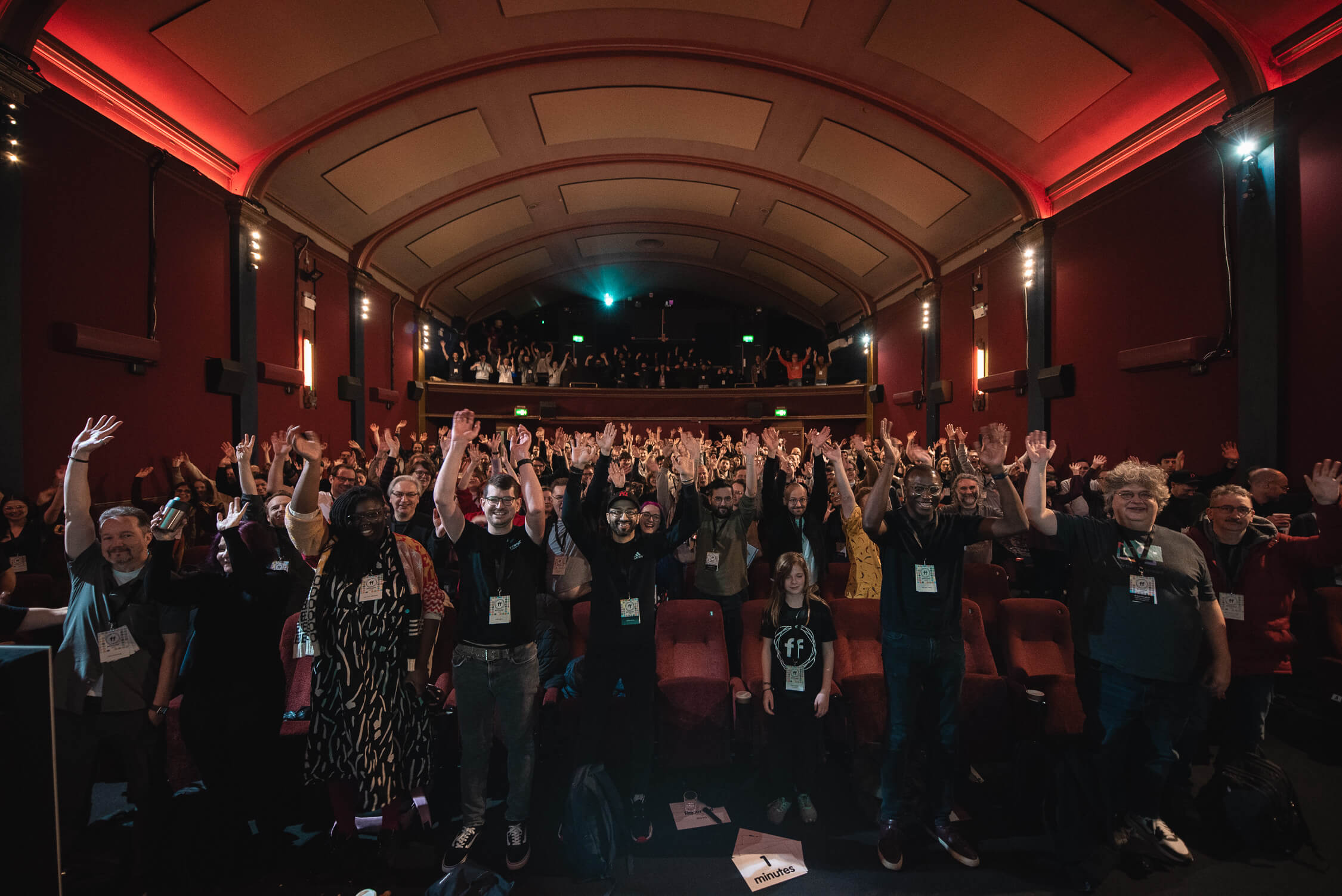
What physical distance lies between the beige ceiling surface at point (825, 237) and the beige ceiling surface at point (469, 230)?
A: 15.9 feet

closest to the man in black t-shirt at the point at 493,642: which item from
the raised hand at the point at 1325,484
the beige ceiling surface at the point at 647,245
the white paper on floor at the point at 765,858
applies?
the white paper on floor at the point at 765,858

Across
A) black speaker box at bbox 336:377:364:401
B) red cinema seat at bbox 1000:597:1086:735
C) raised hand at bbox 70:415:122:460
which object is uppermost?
black speaker box at bbox 336:377:364:401

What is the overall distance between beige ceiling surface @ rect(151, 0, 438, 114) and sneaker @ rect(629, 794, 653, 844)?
7.14 metres

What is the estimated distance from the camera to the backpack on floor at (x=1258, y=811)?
2.33 m

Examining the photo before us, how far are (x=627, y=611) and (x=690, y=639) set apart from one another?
83cm

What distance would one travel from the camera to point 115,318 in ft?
17.2

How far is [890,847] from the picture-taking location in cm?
233

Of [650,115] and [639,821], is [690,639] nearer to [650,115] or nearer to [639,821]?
[639,821]

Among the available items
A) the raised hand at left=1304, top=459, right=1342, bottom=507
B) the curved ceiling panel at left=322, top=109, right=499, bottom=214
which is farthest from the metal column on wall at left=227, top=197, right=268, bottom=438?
the raised hand at left=1304, top=459, right=1342, bottom=507

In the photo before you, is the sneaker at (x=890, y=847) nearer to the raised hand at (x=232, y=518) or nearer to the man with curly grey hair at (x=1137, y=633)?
the man with curly grey hair at (x=1137, y=633)

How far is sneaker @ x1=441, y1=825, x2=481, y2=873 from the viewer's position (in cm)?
225

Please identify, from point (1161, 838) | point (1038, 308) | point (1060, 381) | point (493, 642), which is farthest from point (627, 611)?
point (1038, 308)

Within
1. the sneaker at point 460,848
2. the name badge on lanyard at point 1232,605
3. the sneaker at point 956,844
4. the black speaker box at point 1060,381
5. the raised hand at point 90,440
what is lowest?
the sneaker at point 956,844

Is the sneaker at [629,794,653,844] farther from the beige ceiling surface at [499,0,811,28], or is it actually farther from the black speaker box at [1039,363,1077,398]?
the beige ceiling surface at [499,0,811,28]
